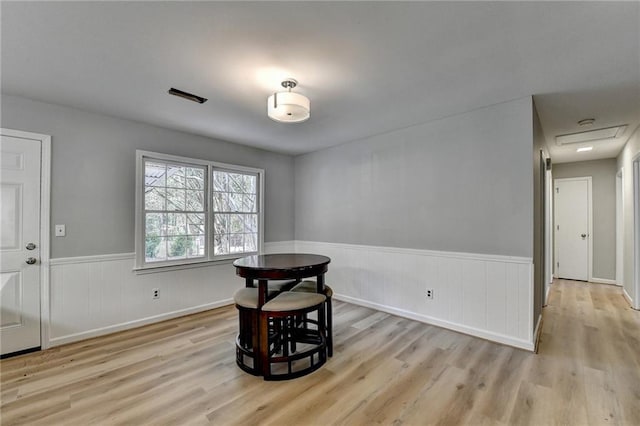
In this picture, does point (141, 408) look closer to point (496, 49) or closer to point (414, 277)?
point (414, 277)

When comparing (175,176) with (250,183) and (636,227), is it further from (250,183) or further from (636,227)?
(636,227)

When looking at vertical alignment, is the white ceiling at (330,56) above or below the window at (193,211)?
above

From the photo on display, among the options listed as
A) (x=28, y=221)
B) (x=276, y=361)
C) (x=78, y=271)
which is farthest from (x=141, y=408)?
(x=28, y=221)

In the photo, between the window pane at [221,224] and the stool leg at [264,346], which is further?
the window pane at [221,224]

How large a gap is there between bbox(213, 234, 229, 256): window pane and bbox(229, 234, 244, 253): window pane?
7cm

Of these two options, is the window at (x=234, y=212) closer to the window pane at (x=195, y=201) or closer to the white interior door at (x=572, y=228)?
the window pane at (x=195, y=201)

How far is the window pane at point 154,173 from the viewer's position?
3.48 m

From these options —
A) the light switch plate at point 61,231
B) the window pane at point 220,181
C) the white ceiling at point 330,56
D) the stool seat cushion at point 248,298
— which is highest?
the white ceiling at point 330,56

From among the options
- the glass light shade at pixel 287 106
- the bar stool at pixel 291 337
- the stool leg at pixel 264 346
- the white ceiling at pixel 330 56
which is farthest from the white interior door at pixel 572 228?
the stool leg at pixel 264 346

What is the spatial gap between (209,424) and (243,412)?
0.69ft

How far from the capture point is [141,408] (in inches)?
74.5

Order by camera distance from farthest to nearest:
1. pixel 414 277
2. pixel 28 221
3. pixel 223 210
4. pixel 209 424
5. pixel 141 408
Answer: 1. pixel 223 210
2. pixel 414 277
3. pixel 28 221
4. pixel 141 408
5. pixel 209 424

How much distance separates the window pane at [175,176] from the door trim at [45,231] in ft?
3.69

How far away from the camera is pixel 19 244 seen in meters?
2.69
